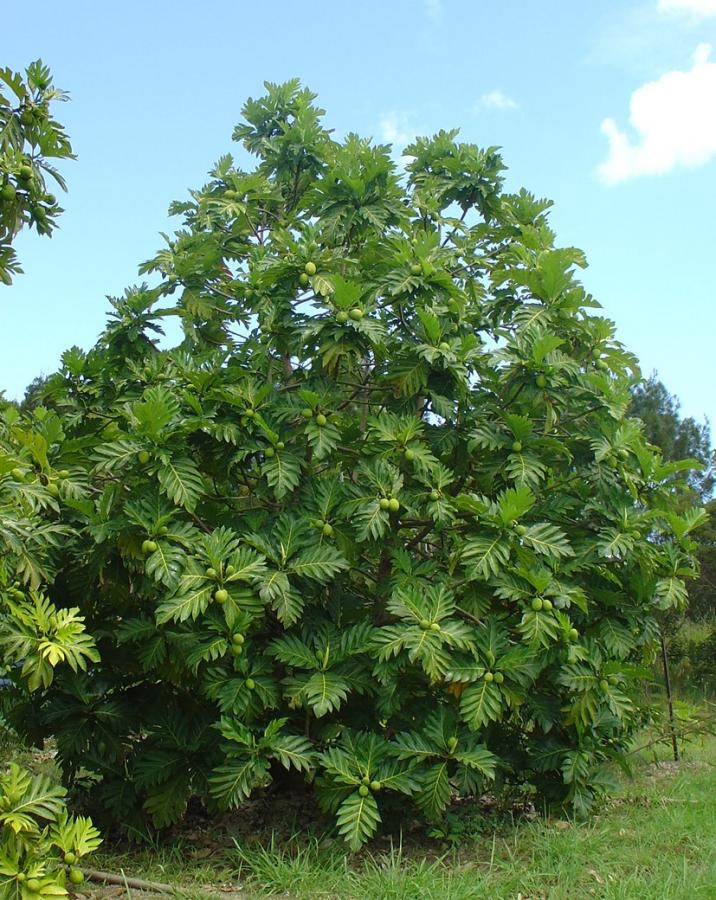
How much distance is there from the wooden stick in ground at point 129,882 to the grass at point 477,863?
61mm

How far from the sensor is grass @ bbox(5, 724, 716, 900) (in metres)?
3.74

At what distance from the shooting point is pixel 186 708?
4.75 metres

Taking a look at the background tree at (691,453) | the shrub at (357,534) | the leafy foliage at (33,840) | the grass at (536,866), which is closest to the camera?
the leafy foliage at (33,840)

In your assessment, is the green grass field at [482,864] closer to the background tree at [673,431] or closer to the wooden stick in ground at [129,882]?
the wooden stick in ground at [129,882]

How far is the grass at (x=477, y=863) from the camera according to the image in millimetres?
3740

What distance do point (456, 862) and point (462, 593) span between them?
1.21 meters

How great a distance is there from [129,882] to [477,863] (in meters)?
1.52

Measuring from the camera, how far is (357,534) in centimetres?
424

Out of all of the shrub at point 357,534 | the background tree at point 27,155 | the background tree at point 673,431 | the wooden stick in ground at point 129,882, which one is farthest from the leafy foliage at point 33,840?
the background tree at point 673,431

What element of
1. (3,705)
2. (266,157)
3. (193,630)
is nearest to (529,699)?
(193,630)

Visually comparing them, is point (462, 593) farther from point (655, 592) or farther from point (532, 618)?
point (655, 592)

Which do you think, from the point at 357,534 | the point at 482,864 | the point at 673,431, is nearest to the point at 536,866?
the point at 482,864

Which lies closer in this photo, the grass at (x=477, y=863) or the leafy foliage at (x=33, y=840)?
the leafy foliage at (x=33, y=840)

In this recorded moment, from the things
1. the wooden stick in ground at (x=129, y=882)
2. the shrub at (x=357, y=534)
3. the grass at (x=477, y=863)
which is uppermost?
the shrub at (x=357, y=534)
